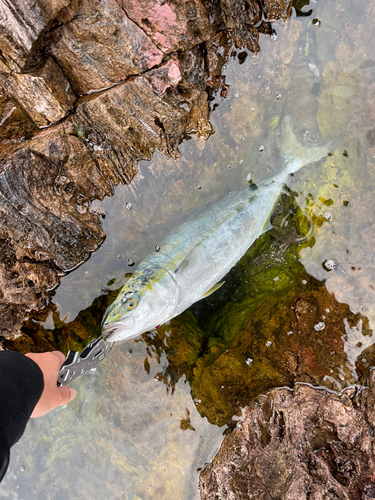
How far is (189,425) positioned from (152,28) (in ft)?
13.1

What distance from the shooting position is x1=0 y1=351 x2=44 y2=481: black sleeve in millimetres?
2129

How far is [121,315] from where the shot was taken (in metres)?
2.81

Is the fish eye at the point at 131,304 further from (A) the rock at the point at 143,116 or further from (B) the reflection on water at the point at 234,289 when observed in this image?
(A) the rock at the point at 143,116

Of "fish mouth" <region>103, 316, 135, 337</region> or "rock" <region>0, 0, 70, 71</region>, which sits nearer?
"rock" <region>0, 0, 70, 71</region>

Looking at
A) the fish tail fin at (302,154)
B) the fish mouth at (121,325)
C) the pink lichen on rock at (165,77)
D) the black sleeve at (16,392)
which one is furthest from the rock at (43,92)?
the fish tail fin at (302,154)

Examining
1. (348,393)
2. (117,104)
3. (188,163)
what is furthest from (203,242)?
(348,393)

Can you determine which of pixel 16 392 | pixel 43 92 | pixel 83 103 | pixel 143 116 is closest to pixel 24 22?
pixel 43 92

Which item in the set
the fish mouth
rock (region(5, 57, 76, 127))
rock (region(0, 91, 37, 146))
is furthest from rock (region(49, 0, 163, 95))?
the fish mouth

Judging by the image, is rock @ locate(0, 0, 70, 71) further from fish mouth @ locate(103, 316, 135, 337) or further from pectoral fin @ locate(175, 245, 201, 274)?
fish mouth @ locate(103, 316, 135, 337)

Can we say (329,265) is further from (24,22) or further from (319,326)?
(24,22)

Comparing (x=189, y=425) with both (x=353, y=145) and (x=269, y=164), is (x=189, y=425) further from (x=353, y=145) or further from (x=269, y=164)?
(x=353, y=145)

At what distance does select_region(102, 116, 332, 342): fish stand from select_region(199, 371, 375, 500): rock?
1.32m

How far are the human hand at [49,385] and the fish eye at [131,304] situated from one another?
1000 mm

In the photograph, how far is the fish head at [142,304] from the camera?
278 centimetres
